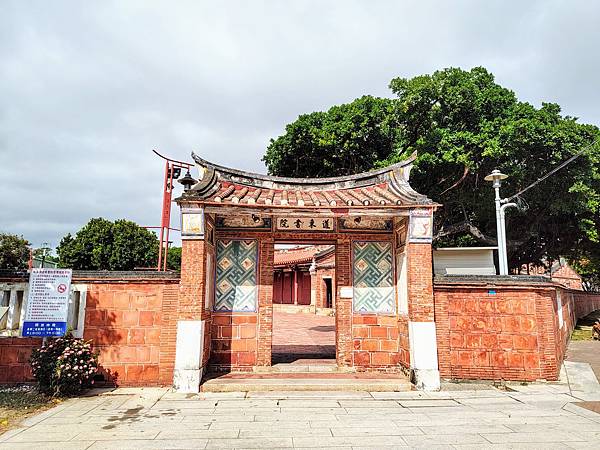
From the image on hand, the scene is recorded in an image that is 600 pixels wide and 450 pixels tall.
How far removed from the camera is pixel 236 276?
8.12 m

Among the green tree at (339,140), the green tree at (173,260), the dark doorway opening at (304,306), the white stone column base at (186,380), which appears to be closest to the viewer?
the white stone column base at (186,380)

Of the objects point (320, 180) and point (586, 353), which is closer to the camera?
point (320, 180)

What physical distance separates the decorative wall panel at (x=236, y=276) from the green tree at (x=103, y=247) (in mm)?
17728

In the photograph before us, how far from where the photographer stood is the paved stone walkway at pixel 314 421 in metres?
4.68

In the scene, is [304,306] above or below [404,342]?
above

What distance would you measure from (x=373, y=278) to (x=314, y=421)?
3.47 meters

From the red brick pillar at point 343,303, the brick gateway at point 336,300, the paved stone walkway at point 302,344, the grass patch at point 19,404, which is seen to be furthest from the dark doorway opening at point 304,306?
the grass patch at point 19,404

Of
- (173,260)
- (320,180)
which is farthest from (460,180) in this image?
(173,260)

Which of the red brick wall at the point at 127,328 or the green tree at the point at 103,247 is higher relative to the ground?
the green tree at the point at 103,247

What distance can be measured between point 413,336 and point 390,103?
11.7m

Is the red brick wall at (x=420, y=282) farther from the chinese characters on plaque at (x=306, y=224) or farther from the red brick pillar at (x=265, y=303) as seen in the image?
the red brick pillar at (x=265, y=303)

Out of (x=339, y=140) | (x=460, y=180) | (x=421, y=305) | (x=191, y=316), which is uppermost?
(x=339, y=140)

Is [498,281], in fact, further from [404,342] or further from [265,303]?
[265,303]

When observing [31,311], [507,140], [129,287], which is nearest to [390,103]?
[507,140]
